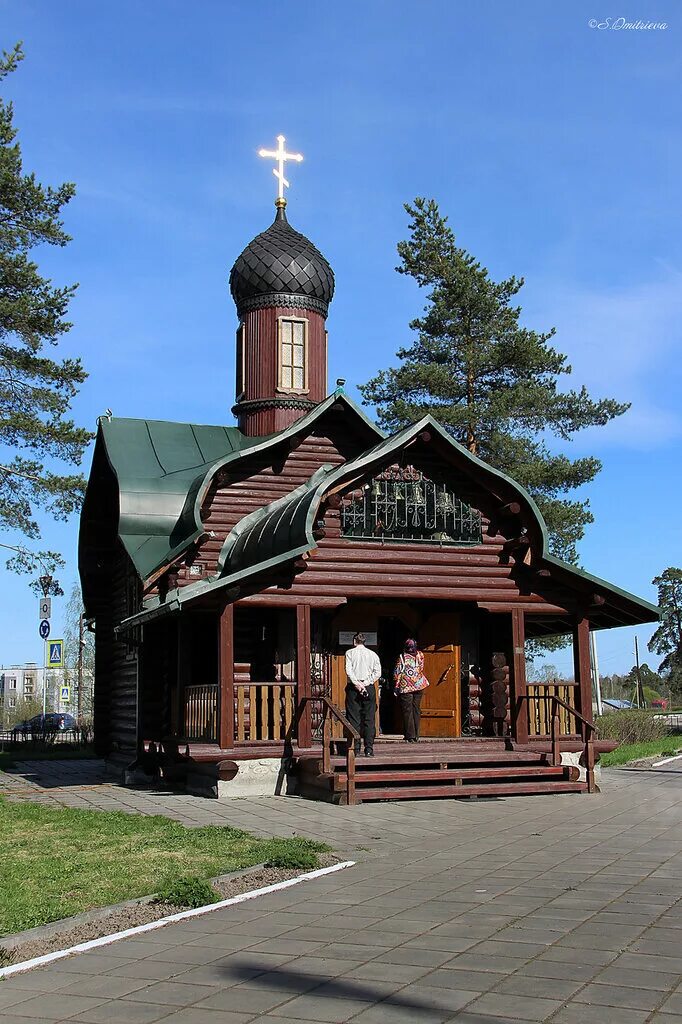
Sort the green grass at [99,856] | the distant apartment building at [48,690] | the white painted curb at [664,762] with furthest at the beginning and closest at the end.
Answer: the distant apartment building at [48,690]
the white painted curb at [664,762]
the green grass at [99,856]

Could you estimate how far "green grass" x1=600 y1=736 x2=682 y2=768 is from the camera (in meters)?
23.1

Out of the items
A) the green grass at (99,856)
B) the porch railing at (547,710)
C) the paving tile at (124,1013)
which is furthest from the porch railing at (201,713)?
the paving tile at (124,1013)

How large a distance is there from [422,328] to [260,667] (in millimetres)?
17982

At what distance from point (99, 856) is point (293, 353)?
42.1 feet

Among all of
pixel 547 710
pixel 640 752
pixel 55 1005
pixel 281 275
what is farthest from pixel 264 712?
pixel 640 752

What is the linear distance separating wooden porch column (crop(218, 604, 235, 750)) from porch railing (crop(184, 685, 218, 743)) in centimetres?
29

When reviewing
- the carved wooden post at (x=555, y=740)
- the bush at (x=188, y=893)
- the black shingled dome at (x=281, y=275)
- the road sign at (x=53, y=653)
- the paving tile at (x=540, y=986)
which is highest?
the black shingled dome at (x=281, y=275)

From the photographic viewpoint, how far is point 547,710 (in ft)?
57.7

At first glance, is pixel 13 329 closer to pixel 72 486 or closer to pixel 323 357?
pixel 72 486

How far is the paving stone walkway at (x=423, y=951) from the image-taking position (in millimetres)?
5227

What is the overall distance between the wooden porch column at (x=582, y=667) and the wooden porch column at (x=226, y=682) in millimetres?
5360

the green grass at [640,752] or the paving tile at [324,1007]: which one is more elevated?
the paving tile at [324,1007]

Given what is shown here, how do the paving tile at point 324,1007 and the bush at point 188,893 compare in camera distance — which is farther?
the bush at point 188,893

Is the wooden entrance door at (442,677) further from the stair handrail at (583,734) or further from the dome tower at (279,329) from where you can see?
the dome tower at (279,329)
